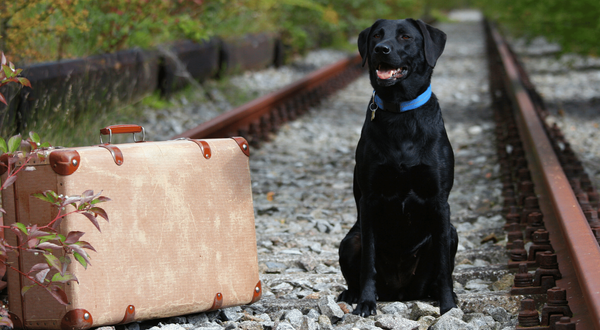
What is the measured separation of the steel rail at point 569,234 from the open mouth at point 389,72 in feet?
3.19

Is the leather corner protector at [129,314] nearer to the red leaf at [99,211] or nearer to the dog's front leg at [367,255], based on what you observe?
the red leaf at [99,211]

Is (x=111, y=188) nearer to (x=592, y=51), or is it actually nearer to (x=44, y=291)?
(x=44, y=291)

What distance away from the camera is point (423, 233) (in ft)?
9.80

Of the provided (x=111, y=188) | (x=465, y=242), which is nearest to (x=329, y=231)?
(x=465, y=242)

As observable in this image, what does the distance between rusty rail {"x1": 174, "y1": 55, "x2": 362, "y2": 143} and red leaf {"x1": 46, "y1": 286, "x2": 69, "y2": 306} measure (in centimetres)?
276

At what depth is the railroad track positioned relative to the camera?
8.67ft

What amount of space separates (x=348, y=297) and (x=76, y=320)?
1.17 metres

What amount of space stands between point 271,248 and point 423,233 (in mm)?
1074

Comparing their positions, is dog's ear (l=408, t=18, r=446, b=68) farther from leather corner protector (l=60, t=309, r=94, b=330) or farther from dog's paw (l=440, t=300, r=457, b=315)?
leather corner protector (l=60, t=309, r=94, b=330)

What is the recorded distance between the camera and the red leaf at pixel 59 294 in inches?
88.0

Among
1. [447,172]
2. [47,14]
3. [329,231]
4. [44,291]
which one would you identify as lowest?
[329,231]

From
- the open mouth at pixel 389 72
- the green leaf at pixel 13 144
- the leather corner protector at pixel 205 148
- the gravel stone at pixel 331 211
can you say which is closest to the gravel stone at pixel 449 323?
the gravel stone at pixel 331 211

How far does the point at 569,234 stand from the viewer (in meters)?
2.92

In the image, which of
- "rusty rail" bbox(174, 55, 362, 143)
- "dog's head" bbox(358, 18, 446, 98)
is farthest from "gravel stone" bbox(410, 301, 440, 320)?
"rusty rail" bbox(174, 55, 362, 143)
